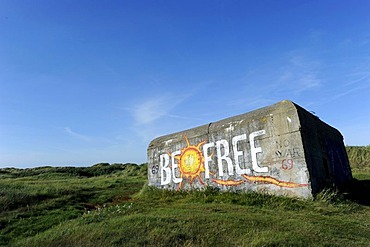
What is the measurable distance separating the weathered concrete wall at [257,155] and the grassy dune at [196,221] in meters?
0.54

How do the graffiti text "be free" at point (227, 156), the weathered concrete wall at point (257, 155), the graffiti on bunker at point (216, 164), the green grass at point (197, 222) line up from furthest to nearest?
1. the graffiti text "be free" at point (227, 156)
2. the graffiti on bunker at point (216, 164)
3. the weathered concrete wall at point (257, 155)
4. the green grass at point (197, 222)

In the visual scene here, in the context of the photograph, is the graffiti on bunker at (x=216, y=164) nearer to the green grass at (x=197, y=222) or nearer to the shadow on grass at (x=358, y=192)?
the green grass at (x=197, y=222)

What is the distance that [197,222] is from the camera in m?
5.53

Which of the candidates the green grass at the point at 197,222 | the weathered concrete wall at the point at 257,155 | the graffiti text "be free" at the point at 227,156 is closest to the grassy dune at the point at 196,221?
the green grass at the point at 197,222

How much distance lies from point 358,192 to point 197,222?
281 inches

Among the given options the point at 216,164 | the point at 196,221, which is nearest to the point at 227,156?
the point at 216,164

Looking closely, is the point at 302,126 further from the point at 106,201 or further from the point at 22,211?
the point at 22,211

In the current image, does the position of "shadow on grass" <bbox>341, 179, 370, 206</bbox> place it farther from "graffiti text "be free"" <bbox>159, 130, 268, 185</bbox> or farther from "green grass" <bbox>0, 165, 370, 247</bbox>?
"graffiti text "be free"" <bbox>159, 130, 268, 185</bbox>

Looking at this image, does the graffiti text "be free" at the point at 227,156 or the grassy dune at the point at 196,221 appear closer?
the grassy dune at the point at 196,221

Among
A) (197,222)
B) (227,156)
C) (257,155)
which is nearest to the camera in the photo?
(197,222)

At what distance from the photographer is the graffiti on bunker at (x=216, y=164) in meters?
8.54

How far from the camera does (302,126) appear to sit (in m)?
8.45

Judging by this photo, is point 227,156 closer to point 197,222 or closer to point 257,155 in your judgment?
point 257,155

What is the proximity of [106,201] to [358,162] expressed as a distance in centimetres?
1697
